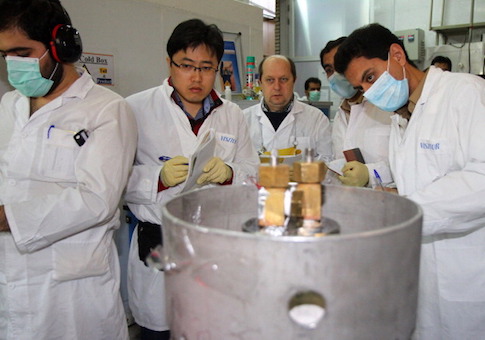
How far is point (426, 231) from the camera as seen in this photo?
105cm

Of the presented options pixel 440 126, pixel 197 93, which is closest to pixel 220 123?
pixel 197 93

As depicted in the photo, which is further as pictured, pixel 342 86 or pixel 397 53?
pixel 342 86

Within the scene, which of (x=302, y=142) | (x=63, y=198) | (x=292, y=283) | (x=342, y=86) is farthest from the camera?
(x=302, y=142)

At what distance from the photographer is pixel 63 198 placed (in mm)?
1138

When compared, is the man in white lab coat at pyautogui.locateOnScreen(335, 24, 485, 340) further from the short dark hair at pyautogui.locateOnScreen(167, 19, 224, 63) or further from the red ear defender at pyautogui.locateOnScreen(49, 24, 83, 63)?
the red ear defender at pyautogui.locateOnScreen(49, 24, 83, 63)

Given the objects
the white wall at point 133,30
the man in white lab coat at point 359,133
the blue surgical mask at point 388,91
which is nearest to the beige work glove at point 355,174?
the man in white lab coat at point 359,133

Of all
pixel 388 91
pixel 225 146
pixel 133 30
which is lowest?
pixel 225 146

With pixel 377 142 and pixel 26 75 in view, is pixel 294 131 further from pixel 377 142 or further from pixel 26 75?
pixel 26 75

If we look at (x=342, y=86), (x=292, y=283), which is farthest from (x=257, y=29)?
(x=292, y=283)

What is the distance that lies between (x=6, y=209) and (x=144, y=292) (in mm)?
657

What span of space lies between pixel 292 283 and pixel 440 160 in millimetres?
877

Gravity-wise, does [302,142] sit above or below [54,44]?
below

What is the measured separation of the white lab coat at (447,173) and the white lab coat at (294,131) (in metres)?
1.04

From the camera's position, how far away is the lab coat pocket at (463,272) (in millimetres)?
1281
